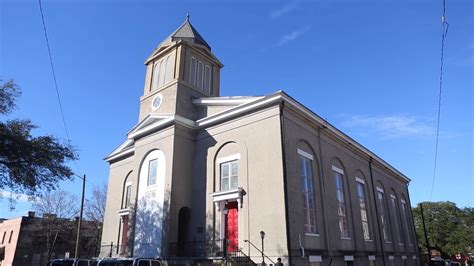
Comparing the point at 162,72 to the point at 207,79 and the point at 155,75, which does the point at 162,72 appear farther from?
the point at 207,79

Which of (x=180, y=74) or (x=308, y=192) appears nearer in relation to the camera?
(x=308, y=192)

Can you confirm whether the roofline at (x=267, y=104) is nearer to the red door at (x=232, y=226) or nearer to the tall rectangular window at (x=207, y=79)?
the tall rectangular window at (x=207, y=79)

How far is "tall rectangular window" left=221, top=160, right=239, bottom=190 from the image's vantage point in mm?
19406

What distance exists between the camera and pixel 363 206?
26.8 meters

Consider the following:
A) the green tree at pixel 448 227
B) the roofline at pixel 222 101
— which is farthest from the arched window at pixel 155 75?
the green tree at pixel 448 227

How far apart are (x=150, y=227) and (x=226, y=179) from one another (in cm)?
480

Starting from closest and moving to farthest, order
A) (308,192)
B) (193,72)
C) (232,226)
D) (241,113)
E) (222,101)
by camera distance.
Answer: (232,226) < (308,192) < (241,113) < (222,101) < (193,72)

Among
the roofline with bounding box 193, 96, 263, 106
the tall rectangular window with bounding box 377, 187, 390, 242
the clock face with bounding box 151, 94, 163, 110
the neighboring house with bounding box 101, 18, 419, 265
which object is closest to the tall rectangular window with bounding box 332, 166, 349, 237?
the neighboring house with bounding box 101, 18, 419, 265

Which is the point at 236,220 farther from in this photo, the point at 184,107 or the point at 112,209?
the point at 112,209

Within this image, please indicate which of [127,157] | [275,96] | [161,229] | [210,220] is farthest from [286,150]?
[127,157]

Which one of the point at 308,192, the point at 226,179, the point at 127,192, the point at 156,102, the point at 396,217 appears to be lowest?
the point at 308,192

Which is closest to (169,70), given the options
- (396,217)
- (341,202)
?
(341,202)

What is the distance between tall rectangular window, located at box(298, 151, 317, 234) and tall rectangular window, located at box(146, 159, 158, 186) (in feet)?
27.2

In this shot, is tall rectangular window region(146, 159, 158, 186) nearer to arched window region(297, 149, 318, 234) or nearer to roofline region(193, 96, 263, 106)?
roofline region(193, 96, 263, 106)
